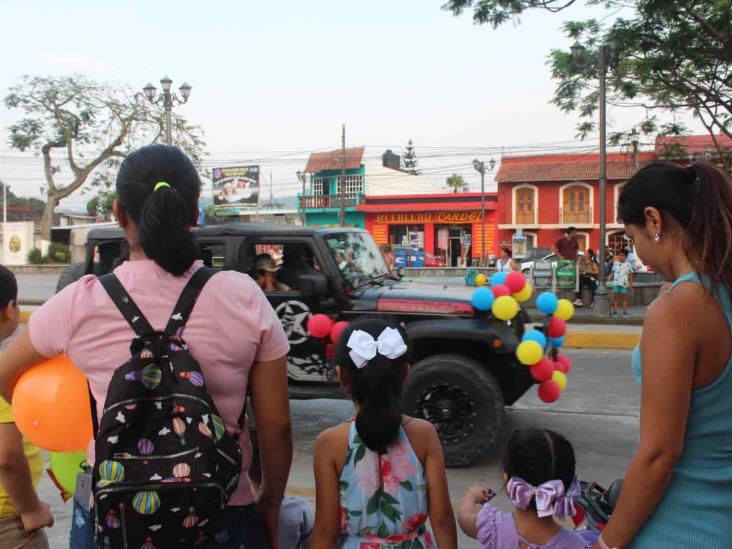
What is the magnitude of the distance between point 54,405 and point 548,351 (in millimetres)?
4523

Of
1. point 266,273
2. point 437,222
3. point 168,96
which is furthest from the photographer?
point 437,222

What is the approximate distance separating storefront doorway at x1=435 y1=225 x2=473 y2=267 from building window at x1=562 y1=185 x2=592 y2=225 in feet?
20.0

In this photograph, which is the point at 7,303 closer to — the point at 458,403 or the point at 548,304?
the point at 458,403

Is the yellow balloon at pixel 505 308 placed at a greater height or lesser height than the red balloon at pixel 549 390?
greater

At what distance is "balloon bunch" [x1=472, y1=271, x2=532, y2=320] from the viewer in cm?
516

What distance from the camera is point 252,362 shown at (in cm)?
177

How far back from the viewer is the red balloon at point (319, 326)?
525cm

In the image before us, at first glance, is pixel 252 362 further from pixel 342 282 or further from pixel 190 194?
pixel 342 282

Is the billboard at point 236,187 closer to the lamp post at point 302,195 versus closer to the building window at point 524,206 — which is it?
the lamp post at point 302,195

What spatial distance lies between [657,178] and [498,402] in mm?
3665

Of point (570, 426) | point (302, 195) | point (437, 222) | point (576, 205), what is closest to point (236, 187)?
point (302, 195)

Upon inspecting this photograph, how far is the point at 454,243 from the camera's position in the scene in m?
45.7

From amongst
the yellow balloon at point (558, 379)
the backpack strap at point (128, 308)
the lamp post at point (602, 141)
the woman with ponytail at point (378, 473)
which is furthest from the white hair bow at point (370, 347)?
the lamp post at point (602, 141)

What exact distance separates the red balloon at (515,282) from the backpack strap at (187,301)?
12.7 ft
